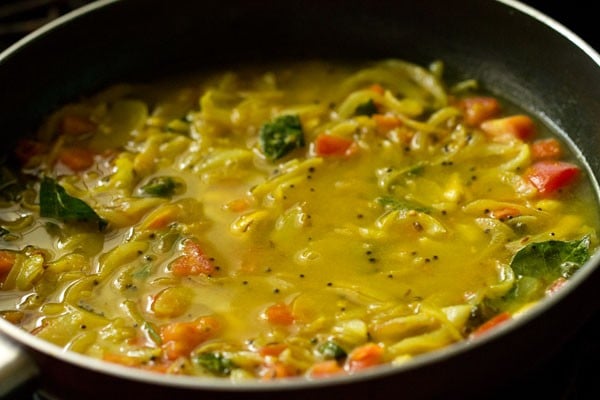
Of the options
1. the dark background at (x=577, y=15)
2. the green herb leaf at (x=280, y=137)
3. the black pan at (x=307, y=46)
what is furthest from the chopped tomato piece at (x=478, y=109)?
the dark background at (x=577, y=15)

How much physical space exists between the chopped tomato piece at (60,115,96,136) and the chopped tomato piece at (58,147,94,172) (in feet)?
0.40

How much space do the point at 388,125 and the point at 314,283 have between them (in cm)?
105

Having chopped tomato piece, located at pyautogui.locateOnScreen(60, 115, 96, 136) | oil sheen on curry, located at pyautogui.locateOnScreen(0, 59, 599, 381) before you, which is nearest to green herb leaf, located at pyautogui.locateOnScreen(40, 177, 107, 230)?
oil sheen on curry, located at pyautogui.locateOnScreen(0, 59, 599, 381)

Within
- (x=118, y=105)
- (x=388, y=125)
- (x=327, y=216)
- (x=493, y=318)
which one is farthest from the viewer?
(x=118, y=105)

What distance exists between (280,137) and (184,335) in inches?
48.3

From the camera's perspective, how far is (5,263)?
11.2 ft

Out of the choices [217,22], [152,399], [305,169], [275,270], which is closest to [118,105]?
[217,22]

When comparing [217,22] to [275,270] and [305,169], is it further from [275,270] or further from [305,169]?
[275,270]

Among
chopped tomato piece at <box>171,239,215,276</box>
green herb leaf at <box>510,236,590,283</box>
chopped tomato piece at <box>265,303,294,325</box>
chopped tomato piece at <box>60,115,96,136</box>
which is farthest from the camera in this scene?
chopped tomato piece at <box>60,115,96,136</box>

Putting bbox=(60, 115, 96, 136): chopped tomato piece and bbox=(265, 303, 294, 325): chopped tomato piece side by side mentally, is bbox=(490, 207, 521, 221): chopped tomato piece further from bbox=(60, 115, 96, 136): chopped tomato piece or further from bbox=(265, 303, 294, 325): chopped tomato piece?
bbox=(60, 115, 96, 136): chopped tomato piece

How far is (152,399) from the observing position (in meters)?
2.49

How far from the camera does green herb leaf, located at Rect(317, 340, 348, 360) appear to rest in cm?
293

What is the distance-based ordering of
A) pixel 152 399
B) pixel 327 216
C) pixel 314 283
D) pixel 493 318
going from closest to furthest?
pixel 152 399
pixel 493 318
pixel 314 283
pixel 327 216

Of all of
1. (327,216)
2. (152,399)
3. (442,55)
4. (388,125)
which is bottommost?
(152,399)
